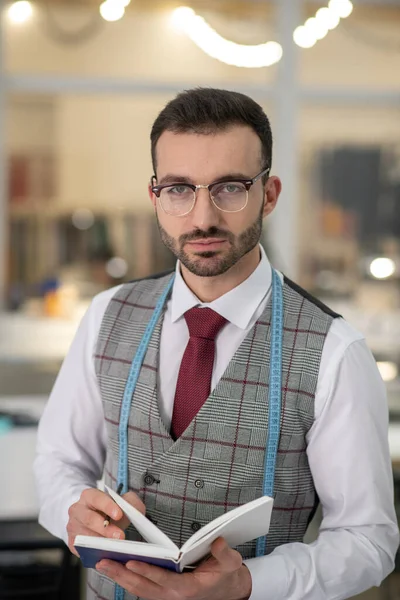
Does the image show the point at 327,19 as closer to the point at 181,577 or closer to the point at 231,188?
the point at 231,188

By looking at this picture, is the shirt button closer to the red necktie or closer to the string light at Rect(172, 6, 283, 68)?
the red necktie

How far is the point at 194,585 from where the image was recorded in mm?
1076

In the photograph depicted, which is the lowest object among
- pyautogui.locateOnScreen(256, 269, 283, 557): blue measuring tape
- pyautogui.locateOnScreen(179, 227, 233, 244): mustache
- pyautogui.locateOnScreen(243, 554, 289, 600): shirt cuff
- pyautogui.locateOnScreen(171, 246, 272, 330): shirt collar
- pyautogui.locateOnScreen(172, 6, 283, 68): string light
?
pyautogui.locateOnScreen(243, 554, 289, 600): shirt cuff

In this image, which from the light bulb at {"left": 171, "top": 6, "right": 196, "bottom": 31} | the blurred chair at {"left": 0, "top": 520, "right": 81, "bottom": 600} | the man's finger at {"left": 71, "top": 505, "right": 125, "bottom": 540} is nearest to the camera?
the man's finger at {"left": 71, "top": 505, "right": 125, "bottom": 540}

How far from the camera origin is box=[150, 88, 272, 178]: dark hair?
119cm

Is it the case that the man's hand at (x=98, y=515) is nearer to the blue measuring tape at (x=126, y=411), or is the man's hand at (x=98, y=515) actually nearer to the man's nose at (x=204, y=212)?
the blue measuring tape at (x=126, y=411)

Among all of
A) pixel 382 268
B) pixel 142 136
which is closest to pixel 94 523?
pixel 142 136

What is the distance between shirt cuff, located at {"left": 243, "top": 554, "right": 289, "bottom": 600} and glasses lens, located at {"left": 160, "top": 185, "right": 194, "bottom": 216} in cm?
55

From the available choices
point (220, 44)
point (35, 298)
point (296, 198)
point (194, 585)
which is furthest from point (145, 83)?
point (194, 585)

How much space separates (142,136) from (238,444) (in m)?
3.70

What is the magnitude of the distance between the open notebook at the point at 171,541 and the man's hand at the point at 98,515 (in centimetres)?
3

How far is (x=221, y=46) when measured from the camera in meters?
4.89

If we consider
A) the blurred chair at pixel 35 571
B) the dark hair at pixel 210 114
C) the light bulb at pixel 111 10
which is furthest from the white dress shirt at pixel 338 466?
the light bulb at pixel 111 10

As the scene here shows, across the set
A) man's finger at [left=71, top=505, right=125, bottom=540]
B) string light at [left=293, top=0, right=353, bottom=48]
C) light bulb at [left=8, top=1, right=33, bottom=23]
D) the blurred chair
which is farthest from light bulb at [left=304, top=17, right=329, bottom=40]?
man's finger at [left=71, top=505, right=125, bottom=540]
